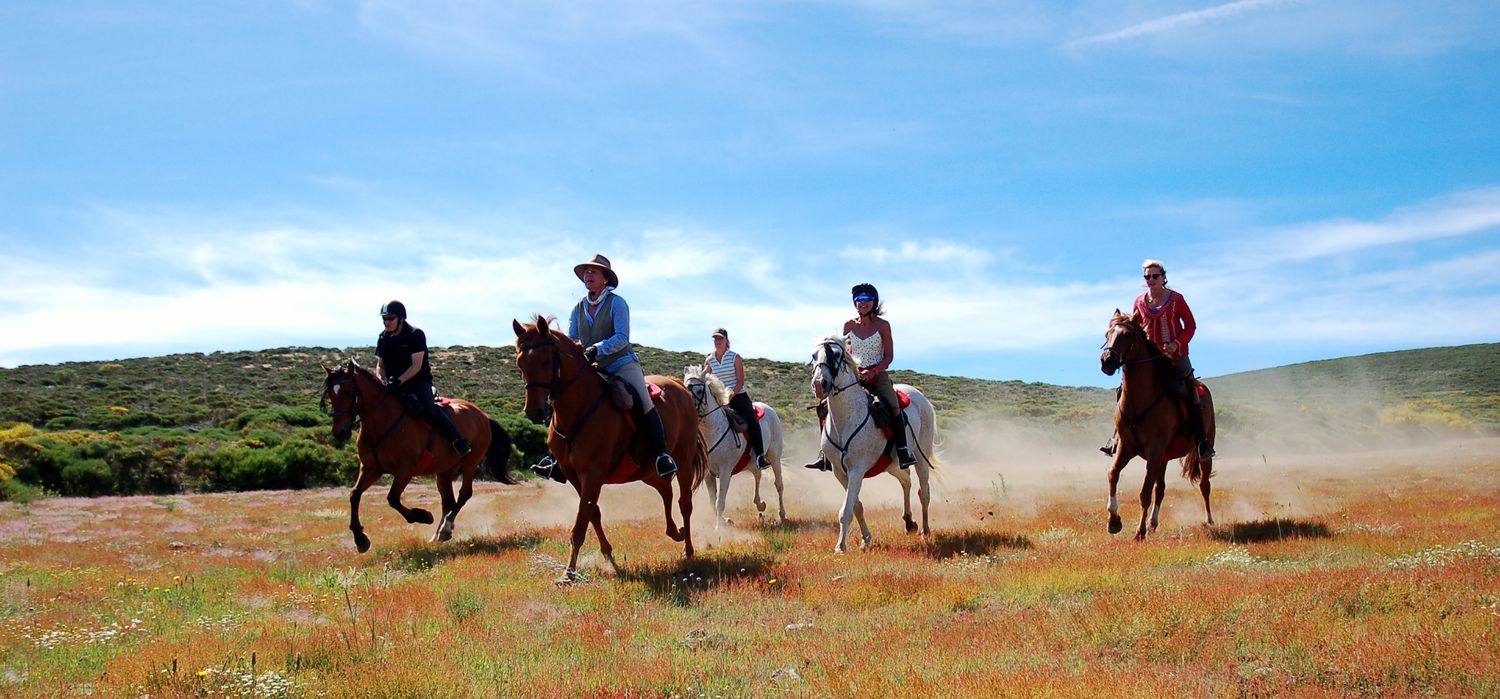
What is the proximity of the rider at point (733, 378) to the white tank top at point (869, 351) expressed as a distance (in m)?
3.73

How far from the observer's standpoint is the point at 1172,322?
11984 millimetres

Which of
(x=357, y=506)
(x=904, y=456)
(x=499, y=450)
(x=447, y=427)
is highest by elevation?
(x=447, y=427)

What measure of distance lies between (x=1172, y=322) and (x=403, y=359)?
1065 cm

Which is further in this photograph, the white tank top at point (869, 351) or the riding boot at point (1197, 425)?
the riding boot at point (1197, 425)

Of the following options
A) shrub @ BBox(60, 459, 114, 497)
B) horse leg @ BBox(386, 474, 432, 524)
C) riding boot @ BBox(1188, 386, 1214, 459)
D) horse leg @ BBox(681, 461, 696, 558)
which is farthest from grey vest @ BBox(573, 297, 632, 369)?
shrub @ BBox(60, 459, 114, 497)

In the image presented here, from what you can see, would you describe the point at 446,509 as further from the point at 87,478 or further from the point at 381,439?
the point at 87,478

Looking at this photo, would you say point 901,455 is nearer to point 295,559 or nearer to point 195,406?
point 295,559

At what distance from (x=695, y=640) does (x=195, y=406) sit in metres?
44.1

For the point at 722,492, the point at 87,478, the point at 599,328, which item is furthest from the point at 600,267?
the point at 87,478

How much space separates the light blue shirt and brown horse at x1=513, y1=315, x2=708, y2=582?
295 millimetres

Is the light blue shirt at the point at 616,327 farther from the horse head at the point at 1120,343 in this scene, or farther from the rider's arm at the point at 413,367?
the horse head at the point at 1120,343

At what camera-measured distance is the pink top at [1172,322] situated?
11.9 metres

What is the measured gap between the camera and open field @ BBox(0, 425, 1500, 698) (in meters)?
5.21

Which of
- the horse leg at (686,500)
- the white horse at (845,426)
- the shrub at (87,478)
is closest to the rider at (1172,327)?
the white horse at (845,426)
